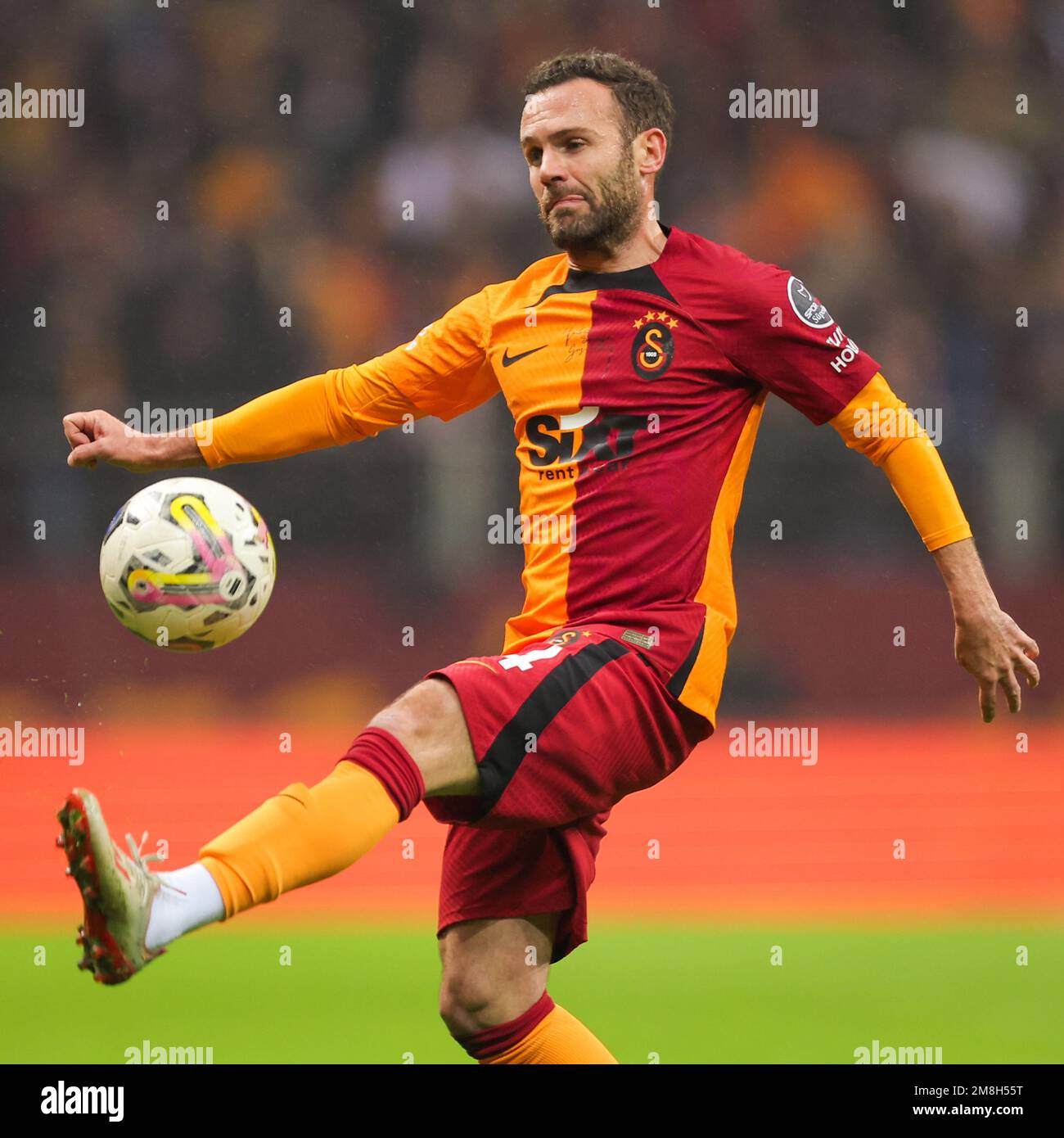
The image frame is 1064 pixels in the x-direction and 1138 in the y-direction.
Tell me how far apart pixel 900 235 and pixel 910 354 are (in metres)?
0.73

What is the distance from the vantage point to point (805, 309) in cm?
369

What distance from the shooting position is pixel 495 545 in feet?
28.1

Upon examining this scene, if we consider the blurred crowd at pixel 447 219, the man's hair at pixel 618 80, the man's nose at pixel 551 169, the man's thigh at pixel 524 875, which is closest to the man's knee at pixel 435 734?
the man's thigh at pixel 524 875

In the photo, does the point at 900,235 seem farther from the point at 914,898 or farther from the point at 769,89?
the point at 914,898

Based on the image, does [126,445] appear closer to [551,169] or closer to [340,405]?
[340,405]

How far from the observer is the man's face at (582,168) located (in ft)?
12.2

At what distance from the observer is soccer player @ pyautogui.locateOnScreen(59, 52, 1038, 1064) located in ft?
11.4

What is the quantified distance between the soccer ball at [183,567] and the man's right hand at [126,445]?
38 cm

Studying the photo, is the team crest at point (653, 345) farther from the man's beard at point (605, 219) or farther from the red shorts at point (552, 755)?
the red shorts at point (552, 755)

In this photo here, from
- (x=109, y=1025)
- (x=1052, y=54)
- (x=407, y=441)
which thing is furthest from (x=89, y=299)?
(x=1052, y=54)

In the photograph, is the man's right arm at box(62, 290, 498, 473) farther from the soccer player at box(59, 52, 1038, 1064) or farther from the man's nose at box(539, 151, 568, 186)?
the man's nose at box(539, 151, 568, 186)

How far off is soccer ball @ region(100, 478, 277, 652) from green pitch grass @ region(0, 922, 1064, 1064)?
1.74 metres
